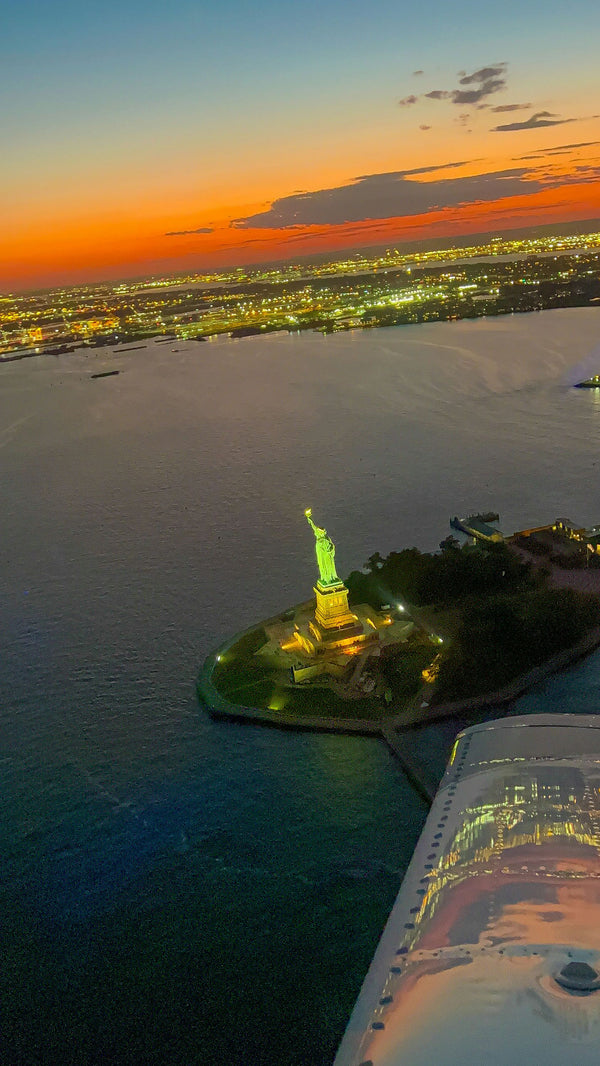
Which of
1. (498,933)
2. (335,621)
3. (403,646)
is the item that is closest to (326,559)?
(335,621)

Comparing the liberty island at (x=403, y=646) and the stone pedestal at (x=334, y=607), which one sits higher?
the stone pedestal at (x=334, y=607)

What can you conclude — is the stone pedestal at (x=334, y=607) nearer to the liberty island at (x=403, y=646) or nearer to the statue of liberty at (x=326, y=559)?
the liberty island at (x=403, y=646)

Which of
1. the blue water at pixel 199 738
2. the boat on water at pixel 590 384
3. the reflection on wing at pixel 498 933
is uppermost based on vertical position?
the boat on water at pixel 590 384

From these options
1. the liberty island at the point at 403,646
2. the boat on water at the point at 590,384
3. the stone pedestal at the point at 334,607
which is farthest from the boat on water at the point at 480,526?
the boat on water at the point at 590,384

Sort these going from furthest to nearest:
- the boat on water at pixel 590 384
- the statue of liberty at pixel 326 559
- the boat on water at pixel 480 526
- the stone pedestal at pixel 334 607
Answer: the boat on water at pixel 590 384 < the boat on water at pixel 480 526 < the statue of liberty at pixel 326 559 < the stone pedestal at pixel 334 607

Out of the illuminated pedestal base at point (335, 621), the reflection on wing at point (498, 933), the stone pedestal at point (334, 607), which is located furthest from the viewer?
the stone pedestal at point (334, 607)

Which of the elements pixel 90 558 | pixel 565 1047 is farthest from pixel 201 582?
pixel 565 1047

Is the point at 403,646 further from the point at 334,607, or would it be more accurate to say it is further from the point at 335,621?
the point at 334,607

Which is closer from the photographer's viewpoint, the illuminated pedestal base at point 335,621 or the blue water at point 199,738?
the blue water at point 199,738
